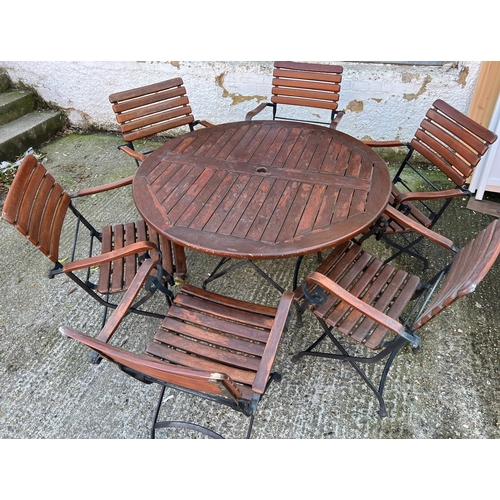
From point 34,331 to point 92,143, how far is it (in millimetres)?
2742

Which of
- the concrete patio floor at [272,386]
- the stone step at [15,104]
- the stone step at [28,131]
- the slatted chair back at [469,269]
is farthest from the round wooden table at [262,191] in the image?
the stone step at [15,104]

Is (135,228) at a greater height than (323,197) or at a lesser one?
lesser

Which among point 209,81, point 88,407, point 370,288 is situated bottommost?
point 88,407

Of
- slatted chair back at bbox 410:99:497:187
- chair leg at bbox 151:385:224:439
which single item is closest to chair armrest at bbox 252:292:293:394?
chair leg at bbox 151:385:224:439

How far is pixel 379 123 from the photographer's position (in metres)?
3.68

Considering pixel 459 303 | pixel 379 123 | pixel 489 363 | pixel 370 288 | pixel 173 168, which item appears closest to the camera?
pixel 370 288

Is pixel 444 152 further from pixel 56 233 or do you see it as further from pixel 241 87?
pixel 56 233

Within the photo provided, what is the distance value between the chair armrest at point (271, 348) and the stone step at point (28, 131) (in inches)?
154

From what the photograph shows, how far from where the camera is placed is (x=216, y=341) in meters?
1.78

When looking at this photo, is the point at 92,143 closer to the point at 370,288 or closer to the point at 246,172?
the point at 246,172

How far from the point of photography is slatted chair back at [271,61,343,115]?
293cm

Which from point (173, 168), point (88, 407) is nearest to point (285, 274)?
point (173, 168)

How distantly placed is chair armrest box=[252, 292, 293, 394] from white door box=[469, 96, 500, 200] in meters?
2.41

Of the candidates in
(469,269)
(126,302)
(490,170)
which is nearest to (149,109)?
(126,302)
